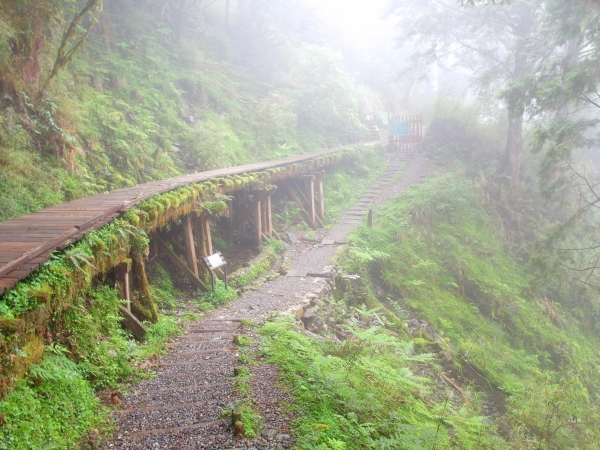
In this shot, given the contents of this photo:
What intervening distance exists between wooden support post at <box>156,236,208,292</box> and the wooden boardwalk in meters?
1.14

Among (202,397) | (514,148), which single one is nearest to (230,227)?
(202,397)

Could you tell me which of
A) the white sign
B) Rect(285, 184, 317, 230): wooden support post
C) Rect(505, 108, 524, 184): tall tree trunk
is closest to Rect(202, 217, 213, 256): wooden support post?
the white sign

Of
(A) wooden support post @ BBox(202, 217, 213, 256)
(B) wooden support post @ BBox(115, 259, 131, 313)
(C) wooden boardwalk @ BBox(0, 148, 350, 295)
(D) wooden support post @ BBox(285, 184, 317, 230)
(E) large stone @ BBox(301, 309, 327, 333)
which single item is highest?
(C) wooden boardwalk @ BBox(0, 148, 350, 295)

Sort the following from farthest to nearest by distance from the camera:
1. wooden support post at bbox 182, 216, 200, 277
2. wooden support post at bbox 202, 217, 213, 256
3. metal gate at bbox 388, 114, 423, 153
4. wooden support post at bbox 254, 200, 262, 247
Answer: metal gate at bbox 388, 114, 423, 153
wooden support post at bbox 254, 200, 262, 247
wooden support post at bbox 202, 217, 213, 256
wooden support post at bbox 182, 216, 200, 277

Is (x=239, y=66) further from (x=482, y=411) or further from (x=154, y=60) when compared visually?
(x=482, y=411)

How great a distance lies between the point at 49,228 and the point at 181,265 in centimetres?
350

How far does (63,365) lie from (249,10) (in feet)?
92.2

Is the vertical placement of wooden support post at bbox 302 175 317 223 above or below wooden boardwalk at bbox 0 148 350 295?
below

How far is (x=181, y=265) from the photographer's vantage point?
29.0 feet

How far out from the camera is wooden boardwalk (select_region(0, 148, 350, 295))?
4.18 metres

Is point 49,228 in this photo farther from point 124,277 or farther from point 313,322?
point 313,322

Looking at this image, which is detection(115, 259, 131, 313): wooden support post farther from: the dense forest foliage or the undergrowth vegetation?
the undergrowth vegetation

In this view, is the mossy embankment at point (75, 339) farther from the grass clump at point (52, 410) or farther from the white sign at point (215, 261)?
the white sign at point (215, 261)

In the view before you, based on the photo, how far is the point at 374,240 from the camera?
14742mm
